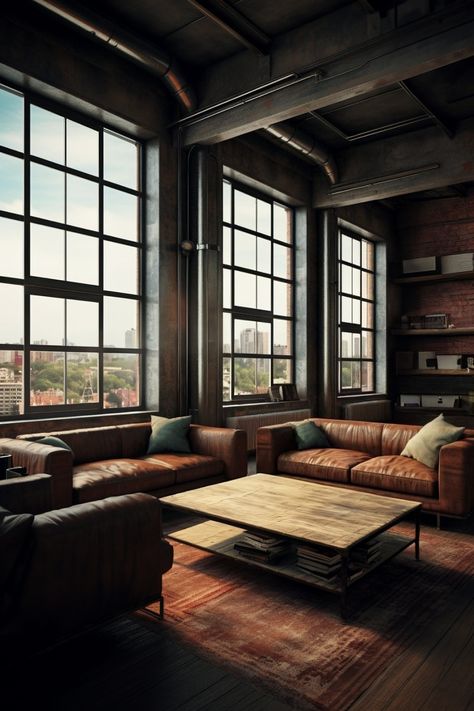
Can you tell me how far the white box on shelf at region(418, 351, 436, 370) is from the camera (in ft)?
33.9

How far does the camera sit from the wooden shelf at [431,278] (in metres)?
9.81

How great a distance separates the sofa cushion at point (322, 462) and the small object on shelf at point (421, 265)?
6.16 m

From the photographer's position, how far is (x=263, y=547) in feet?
10.3

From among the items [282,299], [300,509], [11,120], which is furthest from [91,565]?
[282,299]

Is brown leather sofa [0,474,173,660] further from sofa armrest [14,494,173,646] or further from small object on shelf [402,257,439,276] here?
small object on shelf [402,257,439,276]

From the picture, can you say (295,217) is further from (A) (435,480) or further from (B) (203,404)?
(A) (435,480)

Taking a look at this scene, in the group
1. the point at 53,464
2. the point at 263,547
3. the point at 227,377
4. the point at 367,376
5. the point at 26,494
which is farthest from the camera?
the point at 367,376

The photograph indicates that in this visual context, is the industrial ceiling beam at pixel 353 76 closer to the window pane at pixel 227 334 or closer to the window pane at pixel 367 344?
the window pane at pixel 227 334

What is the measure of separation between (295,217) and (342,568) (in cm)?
697

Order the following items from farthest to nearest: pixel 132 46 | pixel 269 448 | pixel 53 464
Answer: pixel 269 448
pixel 132 46
pixel 53 464

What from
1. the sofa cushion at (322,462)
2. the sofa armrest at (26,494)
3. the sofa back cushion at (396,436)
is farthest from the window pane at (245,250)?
the sofa armrest at (26,494)

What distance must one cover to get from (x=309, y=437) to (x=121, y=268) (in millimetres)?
2812

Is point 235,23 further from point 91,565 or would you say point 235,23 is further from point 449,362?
point 449,362

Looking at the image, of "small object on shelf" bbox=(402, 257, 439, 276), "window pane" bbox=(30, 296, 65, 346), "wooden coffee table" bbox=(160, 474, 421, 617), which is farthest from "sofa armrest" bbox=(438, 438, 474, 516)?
"small object on shelf" bbox=(402, 257, 439, 276)
